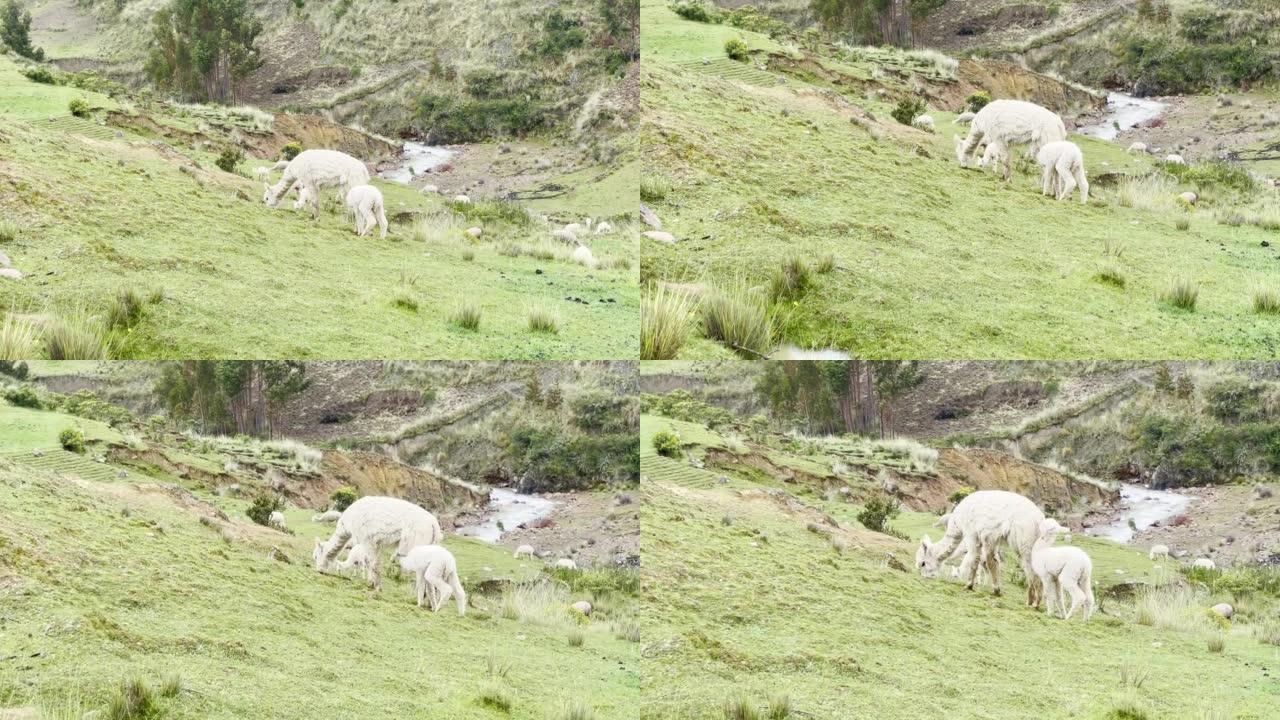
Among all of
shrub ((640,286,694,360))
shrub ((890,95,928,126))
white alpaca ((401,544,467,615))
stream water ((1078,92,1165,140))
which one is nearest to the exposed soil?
white alpaca ((401,544,467,615))

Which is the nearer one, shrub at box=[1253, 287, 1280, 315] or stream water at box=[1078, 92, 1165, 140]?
shrub at box=[1253, 287, 1280, 315]

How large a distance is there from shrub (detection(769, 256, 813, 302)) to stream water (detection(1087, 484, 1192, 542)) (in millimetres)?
5126

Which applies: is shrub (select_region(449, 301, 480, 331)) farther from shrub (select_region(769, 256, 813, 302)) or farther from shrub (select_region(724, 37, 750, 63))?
shrub (select_region(724, 37, 750, 63))

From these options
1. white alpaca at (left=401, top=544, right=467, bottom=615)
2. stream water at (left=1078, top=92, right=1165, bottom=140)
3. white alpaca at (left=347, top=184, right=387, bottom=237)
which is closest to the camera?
white alpaca at (left=401, top=544, right=467, bottom=615)

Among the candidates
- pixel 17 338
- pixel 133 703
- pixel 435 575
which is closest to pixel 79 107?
pixel 17 338

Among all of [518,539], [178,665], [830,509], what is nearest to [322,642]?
[178,665]

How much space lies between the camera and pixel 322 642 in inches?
688

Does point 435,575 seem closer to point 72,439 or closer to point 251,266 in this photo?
point 72,439

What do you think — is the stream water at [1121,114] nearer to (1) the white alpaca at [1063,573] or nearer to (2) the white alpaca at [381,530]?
(1) the white alpaca at [1063,573]

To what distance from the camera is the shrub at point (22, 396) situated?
64.3ft

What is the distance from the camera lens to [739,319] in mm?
20188

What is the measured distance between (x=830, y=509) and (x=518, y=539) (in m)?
4.42

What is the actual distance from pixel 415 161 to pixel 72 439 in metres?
12.5

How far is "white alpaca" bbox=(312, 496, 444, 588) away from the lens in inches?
786
